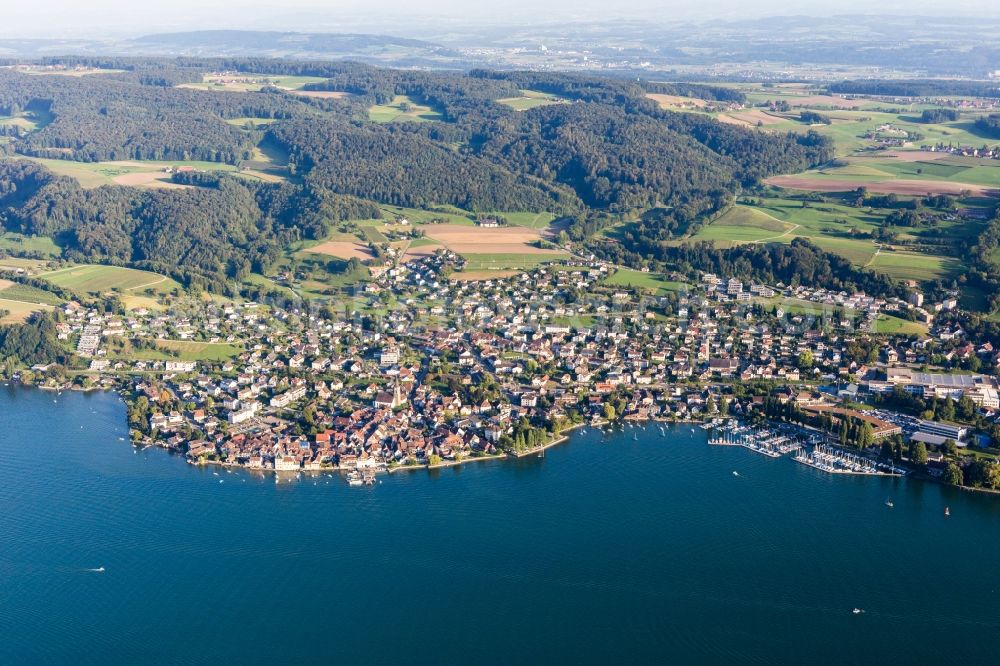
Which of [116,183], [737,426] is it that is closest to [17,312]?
[116,183]

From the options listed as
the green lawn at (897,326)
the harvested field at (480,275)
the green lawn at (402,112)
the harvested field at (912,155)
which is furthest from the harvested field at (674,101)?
the green lawn at (897,326)

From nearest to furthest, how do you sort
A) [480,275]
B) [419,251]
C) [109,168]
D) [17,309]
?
[17,309] → [480,275] → [419,251] → [109,168]

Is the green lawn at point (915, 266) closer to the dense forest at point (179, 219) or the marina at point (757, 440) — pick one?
the marina at point (757, 440)

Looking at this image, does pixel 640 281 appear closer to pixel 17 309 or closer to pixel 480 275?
pixel 480 275

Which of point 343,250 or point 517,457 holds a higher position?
point 343,250

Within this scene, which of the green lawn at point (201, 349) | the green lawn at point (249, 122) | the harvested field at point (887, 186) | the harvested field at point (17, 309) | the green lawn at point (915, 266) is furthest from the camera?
the green lawn at point (249, 122)

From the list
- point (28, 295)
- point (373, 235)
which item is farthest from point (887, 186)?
point (28, 295)

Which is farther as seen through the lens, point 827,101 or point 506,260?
point 827,101
